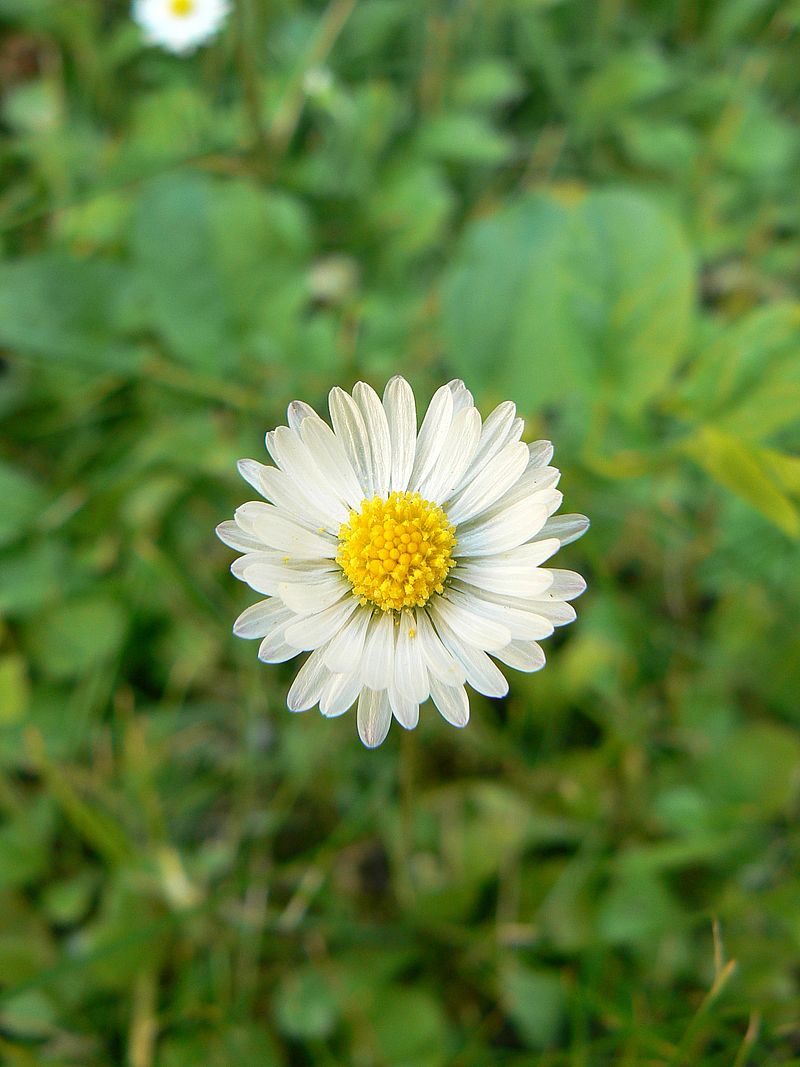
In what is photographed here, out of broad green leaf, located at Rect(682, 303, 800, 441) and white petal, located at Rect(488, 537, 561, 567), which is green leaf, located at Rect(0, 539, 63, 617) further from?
broad green leaf, located at Rect(682, 303, 800, 441)

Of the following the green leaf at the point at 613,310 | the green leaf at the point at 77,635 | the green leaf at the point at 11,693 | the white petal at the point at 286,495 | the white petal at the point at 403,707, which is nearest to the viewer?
the white petal at the point at 403,707

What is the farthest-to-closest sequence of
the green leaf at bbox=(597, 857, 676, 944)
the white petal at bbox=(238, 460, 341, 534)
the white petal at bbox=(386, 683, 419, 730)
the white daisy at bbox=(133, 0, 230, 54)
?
the white daisy at bbox=(133, 0, 230, 54) → the green leaf at bbox=(597, 857, 676, 944) → the white petal at bbox=(238, 460, 341, 534) → the white petal at bbox=(386, 683, 419, 730)

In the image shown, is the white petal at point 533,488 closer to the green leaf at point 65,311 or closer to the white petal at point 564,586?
the white petal at point 564,586

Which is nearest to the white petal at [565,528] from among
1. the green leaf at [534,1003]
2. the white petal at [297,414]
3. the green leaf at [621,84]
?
the white petal at [297,414]

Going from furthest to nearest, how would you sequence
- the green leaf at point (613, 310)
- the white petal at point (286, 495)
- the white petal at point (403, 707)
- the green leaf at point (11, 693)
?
the green leaf at point (11, 693), the green leaf at point (613, 310), the white petal at point (286, 495), the white petal at point (403, 707)

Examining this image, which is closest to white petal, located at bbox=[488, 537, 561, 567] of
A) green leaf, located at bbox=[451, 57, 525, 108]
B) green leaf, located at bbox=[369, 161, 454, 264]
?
green leaf, located at bbox=[369, 161, 454, 264]

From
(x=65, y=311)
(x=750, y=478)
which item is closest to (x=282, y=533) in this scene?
(x=750, y=478)
